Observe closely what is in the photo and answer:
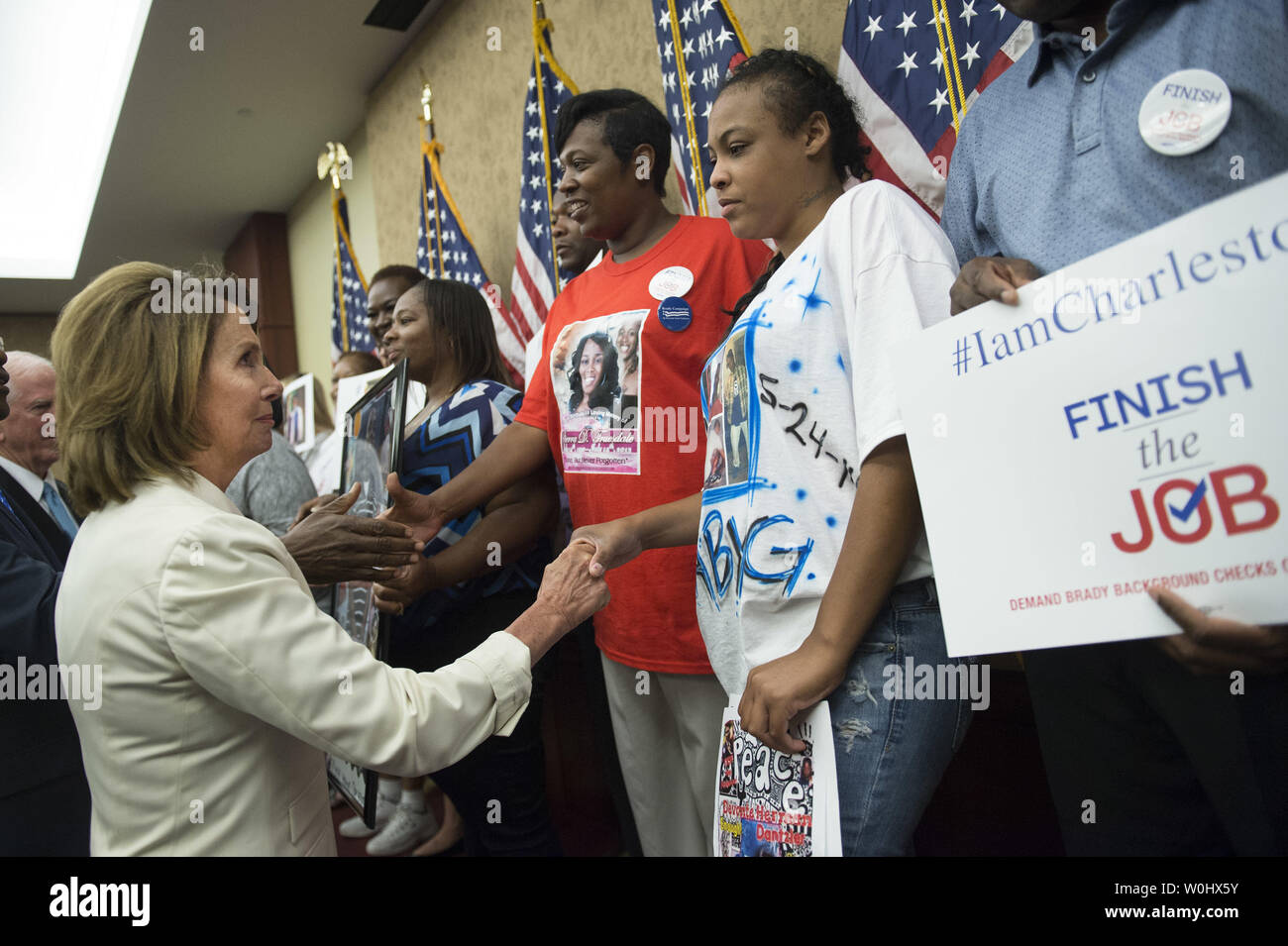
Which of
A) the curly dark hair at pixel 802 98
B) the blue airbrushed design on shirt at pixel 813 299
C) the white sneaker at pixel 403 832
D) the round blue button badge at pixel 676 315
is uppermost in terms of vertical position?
the curly dark hair at pixel 802 98

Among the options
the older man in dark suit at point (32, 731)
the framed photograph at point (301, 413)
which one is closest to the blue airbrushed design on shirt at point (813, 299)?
the older man in dark suit at point (32, 731)

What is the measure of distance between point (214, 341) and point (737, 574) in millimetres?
882

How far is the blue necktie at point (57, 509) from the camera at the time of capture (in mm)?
2000

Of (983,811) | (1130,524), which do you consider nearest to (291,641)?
(1130,524)

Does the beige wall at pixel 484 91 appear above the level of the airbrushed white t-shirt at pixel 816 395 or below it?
above

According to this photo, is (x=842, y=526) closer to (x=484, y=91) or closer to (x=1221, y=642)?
(x=1221, y=642)

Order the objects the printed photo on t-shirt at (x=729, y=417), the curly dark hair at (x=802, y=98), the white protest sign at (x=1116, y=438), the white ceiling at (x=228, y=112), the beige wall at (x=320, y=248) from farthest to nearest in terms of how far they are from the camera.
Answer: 1. the beige wall at (x=320, y=248)
2. the white ceiling at (x=228, y=112)
3. the curly dark hair at (x=802, y=98)
4. the printed photo on t-shirt at (x=729, y=417)
5. the white protest sign at (x=1116, y=438)

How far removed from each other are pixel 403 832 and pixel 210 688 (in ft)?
7.08

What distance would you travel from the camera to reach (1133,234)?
925 mm

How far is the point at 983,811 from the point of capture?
186 cm

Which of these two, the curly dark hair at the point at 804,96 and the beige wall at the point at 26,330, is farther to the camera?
the beige wall at the point at 26,330

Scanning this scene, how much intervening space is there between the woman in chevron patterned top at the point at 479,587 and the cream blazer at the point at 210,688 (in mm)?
713

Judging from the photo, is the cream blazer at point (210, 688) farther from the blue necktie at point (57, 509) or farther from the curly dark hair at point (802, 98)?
the blue necktie at point (57, 509)

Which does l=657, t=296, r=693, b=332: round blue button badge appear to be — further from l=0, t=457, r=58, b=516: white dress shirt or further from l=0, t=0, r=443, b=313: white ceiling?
l=0, t=0, r=443, b=313: white ceiling
